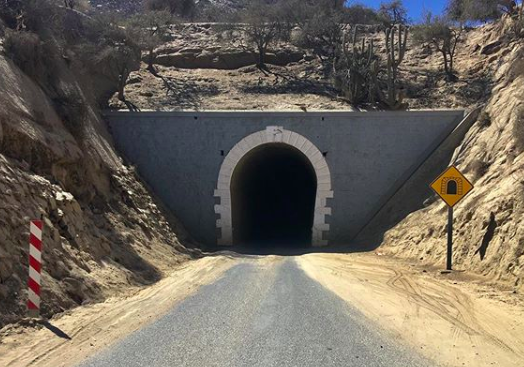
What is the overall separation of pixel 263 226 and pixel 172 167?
40.3 ft

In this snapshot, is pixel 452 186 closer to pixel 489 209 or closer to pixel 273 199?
pixel 489 209

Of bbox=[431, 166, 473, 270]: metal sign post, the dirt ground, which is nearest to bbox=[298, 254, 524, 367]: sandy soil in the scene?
the dirt ground

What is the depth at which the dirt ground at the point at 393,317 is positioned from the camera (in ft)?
20.1

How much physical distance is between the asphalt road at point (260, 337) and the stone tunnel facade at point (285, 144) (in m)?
11.9

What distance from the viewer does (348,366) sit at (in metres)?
5.54

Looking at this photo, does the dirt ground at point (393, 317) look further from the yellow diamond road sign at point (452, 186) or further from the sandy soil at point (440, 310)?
the yellow diamond road sign at point (452, 186)

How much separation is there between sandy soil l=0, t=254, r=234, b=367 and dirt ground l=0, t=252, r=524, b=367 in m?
0.01

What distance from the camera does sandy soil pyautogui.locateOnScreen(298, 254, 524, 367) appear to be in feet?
20.4

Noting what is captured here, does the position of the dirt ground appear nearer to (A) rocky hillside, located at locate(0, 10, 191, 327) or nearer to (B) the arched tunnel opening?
(A) rocky hillside, located at locate(0, 10, 191, 327)

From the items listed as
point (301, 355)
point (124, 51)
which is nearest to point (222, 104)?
point (124, 51)

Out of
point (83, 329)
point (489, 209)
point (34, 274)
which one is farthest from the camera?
point (489, 209)

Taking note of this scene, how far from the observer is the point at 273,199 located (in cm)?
3541

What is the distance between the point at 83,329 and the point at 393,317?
14.4 feet

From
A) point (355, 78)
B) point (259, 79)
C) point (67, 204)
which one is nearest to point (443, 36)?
point (355, 78)
